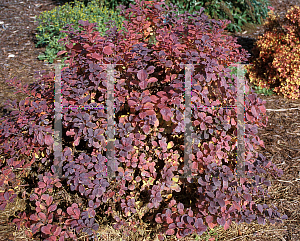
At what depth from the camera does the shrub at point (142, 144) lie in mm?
1971

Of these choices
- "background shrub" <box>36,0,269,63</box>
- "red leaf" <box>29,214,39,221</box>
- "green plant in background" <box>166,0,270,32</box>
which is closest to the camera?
"red leaf" <box>29,214,39,221</box>

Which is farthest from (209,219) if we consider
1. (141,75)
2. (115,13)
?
(115,13)

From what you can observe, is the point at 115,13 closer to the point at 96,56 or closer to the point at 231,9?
the point at 231,9

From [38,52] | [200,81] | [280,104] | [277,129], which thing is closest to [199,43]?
[200,81]

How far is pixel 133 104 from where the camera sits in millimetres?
1931

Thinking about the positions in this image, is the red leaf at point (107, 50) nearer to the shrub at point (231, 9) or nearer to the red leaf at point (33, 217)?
the red leaf at point (33, 217)

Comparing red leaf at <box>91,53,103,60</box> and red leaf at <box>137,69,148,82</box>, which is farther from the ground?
red leaf at <box>91,53,103,60</box>

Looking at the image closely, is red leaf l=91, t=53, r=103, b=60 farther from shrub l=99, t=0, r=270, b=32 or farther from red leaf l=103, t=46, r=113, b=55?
shrub l=99, t=0, r=270, b=32

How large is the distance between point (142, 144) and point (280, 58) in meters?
3.26

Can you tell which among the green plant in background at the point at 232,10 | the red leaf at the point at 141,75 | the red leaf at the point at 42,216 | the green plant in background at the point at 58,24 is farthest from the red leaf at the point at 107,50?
the green plant in background at the point at 232,10

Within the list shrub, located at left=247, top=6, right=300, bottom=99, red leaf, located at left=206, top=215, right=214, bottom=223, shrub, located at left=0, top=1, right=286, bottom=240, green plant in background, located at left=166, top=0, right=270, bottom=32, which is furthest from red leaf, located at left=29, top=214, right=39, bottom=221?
green plant in background, located at left=166, top=0, right=270, bottom=32

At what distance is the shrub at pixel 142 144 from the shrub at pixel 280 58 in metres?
2.34

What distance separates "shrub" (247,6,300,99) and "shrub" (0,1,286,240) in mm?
2342

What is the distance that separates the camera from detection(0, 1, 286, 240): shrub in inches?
→ 77.6
